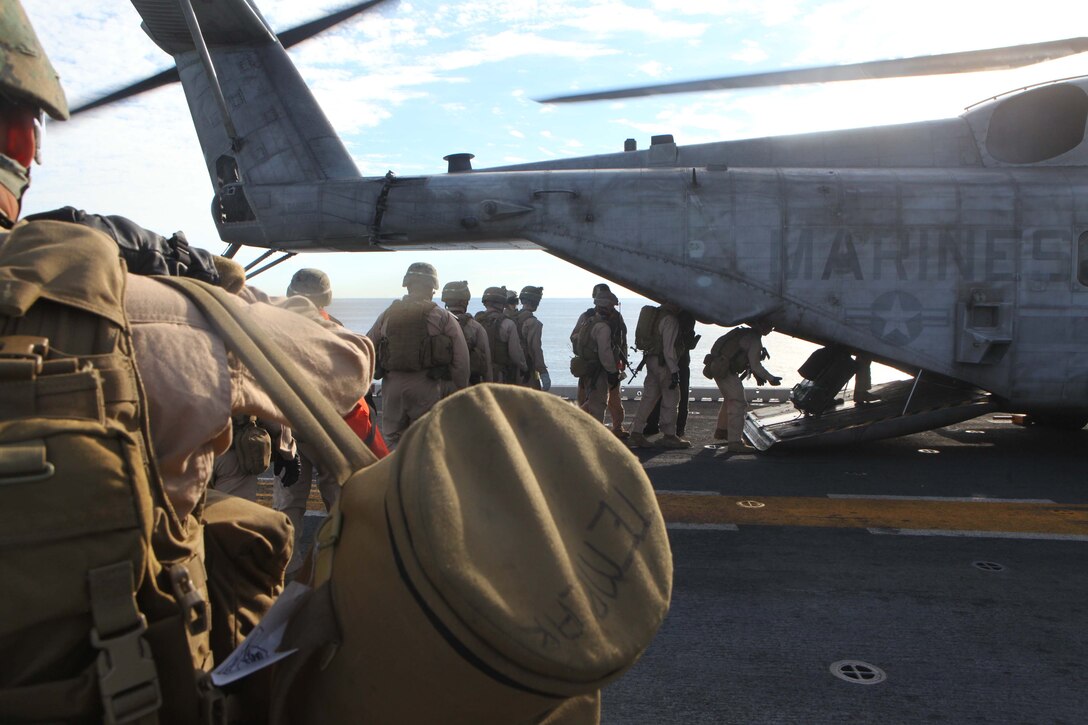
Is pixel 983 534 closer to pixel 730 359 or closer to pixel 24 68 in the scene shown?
pixel 730 359

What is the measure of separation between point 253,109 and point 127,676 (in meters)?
9.82

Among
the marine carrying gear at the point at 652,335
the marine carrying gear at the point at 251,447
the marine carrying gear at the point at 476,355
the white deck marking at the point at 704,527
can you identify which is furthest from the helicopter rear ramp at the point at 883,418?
the marine carrying gear at the point at 251,447

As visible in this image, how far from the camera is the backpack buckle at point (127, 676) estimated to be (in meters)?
0.99

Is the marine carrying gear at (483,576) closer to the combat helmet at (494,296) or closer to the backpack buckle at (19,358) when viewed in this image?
the backpack buckle at (19,358)

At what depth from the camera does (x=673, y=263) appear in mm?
8078

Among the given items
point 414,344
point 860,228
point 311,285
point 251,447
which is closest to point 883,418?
point 860,228

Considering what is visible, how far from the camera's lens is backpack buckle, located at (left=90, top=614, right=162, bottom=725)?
0.99m

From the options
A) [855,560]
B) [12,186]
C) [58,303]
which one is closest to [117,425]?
[58,303]

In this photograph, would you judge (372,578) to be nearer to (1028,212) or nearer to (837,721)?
(837,721)

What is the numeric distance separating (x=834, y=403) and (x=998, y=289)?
6.40ft

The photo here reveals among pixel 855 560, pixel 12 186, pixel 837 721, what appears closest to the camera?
pixel 12 186

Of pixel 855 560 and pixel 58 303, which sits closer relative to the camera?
pixel 58 303

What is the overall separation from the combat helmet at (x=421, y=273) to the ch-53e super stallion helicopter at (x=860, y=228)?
255 cm

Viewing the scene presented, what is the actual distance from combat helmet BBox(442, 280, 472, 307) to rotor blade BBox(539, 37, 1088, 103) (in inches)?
120
